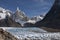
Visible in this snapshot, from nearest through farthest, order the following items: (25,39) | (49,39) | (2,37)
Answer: (2,37) → (25,39) → (49,39)

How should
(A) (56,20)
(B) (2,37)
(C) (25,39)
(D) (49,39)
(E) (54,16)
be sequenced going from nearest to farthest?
1. (B) (2,37)
2. (C) (25,39)
3. (D) (49,39)
4. (A) (56,20)
5. (E) (54,16)

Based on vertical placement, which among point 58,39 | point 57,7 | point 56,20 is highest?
point 57,7

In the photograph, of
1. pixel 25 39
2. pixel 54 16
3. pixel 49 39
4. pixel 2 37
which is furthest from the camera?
pixel 54 16

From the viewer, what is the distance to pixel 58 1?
49.2m

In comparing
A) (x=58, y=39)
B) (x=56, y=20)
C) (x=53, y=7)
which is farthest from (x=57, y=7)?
(x=58, y=39)

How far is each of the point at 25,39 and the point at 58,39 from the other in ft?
8.21

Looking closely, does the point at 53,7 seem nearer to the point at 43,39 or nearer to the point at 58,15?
the point at 58,15

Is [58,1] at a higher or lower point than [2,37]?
higher

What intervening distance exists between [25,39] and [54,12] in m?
41.2

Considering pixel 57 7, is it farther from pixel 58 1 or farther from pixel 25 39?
pixel 25 39

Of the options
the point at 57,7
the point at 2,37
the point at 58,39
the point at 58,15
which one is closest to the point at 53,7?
the point at 57,7

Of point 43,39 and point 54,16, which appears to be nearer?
point 43,39

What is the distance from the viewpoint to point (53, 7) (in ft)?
172

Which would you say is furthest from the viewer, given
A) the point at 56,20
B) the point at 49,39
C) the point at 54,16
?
the point at 54,16
